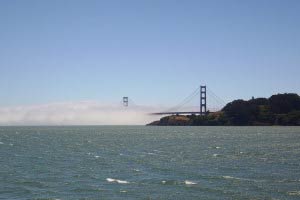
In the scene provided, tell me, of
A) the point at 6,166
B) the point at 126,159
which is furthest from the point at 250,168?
the point at 6,166

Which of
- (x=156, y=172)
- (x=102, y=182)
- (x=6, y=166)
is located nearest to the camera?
(x=102, y=182)

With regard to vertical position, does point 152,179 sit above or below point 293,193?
above

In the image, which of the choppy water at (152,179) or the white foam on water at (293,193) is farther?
the choppy water at (152,179)

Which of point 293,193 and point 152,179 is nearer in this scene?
point 293,193

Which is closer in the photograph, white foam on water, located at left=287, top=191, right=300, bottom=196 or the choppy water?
white foam on water, located at left=287, top=191, right=300, bottom=196

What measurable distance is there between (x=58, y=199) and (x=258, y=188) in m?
15.7

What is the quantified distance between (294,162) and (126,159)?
71.2 ft

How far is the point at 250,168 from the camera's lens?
55.2 metres

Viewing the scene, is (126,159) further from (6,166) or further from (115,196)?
(115,196)

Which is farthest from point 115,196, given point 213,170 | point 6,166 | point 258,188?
point 6,166

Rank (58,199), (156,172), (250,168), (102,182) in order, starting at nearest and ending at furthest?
(58,199) → (102,182) → (156,172) → (250,168)

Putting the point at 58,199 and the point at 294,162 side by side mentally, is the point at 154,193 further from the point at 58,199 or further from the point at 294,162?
the point at 294,162

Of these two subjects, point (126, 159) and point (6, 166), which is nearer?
point (6, 166)

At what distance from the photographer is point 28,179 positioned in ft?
154
